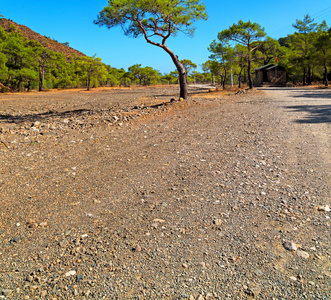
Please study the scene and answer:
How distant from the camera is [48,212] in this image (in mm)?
3127

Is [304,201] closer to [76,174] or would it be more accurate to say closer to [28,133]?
[76,174]

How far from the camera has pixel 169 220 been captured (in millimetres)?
2859

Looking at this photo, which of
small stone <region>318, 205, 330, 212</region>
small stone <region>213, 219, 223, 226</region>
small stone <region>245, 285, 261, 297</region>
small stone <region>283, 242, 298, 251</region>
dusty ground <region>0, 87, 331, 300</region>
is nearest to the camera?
small stone <region>245, 285, 261, 297</region>

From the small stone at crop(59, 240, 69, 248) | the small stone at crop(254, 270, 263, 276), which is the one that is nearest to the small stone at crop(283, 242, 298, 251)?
the small stone at crop(254, 270, 263, 276)

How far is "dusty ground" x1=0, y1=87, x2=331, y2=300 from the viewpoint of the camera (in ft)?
6.62

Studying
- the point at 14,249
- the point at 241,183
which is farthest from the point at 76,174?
the point at 241,183

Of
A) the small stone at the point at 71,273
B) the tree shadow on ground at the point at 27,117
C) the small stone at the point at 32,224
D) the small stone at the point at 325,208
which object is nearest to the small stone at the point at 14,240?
the small stone at the point at 32,224

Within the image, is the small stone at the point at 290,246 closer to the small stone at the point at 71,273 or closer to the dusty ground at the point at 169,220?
the dusty ground at the point at 169,220

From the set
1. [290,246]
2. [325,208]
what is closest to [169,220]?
[290,246]

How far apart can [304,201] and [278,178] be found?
69 centimetres

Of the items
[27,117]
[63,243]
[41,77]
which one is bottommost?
[63,243]

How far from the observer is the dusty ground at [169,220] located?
2.02 m

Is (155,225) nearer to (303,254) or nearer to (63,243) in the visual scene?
(63,243)

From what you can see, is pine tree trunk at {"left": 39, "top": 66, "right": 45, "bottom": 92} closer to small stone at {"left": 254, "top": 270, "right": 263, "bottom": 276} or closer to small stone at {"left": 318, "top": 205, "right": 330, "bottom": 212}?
small stone at {"left": 318, "top": 205, "right": 330, "bottom": 212}
